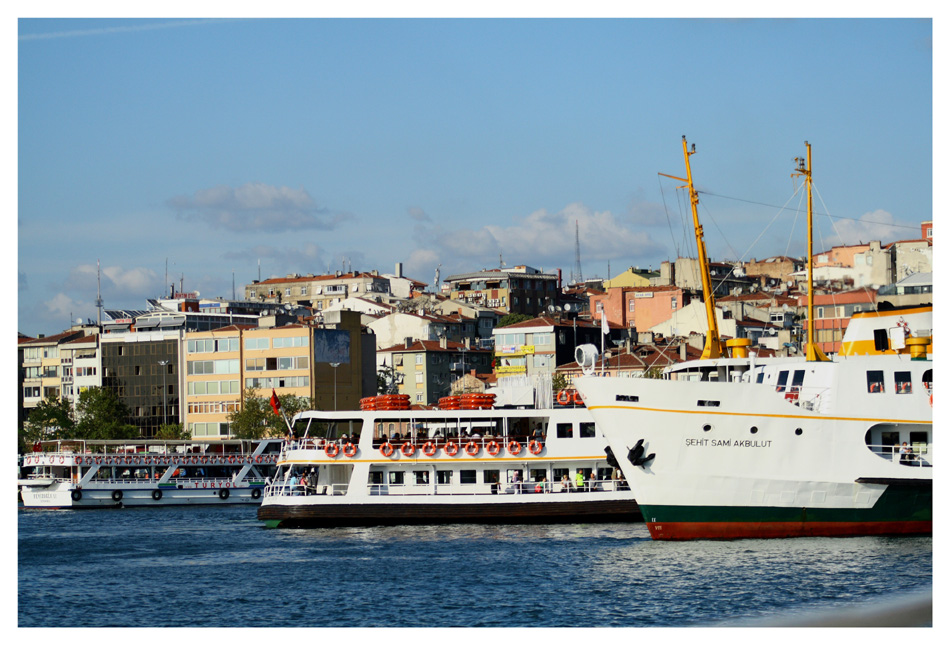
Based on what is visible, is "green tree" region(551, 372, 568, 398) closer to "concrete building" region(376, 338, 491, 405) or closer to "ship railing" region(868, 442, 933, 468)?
"concrete building" region(376, 338, 491, 405)

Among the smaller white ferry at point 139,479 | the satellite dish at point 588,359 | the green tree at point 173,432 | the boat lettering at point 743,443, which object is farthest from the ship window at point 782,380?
the green tree at point 173,432

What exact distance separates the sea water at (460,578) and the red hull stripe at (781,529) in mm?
272

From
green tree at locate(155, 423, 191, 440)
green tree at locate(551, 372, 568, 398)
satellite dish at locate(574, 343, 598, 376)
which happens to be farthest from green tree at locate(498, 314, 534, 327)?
satellite dish at locate(574, 343, 598, 376)

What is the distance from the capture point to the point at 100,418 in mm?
78875

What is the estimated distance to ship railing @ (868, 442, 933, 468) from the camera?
32.9 metres

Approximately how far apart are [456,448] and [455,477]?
102 centimetres

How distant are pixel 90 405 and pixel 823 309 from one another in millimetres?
44536

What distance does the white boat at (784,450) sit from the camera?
32.5 m

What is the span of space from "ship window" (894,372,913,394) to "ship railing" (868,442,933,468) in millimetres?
1317

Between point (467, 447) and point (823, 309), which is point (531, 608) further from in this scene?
point (823, 309)

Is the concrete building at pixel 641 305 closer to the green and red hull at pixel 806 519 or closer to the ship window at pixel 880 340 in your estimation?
the ship window at pixel 880 340

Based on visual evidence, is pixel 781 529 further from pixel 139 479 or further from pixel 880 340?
pixel 139 479

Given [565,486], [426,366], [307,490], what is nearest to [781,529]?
[565,486]
